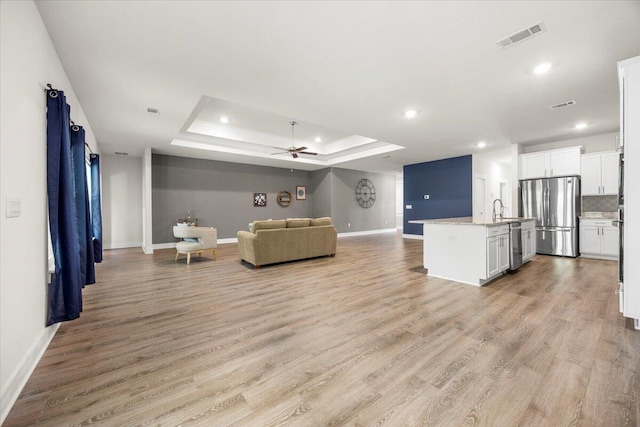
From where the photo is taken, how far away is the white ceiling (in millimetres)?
2158

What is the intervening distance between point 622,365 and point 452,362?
3.84ft

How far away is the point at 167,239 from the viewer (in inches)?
296

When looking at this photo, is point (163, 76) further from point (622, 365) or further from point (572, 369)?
point (622, 365)

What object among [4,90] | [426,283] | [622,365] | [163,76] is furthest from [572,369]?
[163,76]

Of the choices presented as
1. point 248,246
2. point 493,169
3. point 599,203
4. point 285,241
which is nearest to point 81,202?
point 248,246

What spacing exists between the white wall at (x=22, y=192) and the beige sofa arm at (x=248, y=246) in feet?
9.21


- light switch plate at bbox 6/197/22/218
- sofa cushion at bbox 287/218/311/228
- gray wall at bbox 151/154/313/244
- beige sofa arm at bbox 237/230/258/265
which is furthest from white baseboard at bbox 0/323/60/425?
gray wall at bbox 151/154/313/244

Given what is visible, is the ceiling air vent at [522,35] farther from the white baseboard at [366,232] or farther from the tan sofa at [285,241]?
the white baseboard at [366,232]

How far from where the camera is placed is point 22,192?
1787 mm

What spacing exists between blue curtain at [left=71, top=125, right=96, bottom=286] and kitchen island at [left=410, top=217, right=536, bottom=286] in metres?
4.42

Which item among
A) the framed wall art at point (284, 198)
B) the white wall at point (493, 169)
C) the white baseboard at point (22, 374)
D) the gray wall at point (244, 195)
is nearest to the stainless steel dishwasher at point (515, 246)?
the white wall at point (493, 169)

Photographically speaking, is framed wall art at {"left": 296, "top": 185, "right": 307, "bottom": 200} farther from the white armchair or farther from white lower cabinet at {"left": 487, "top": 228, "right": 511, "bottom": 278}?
white lower cabinet at {"left": 487, "top": 228, "right": 511, "bottom": 278}

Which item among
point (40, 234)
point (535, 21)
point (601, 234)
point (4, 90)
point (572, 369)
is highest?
point (535, 21)

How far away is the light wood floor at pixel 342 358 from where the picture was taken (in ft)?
4.75
